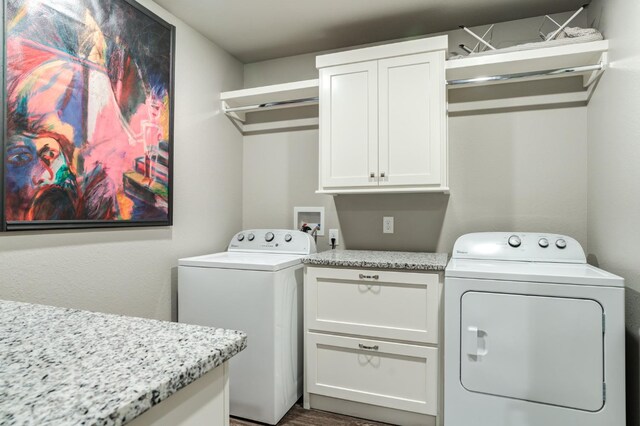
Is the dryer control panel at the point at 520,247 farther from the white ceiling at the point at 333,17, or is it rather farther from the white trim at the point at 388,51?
the white ceiling at the point at 333,17

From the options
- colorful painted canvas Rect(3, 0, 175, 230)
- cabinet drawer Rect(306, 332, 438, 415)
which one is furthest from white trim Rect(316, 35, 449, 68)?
cabinet drawer Rect(306, 332, 438, 415)

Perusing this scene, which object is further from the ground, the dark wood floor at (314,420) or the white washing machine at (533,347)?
the white washing machine at (533,347)

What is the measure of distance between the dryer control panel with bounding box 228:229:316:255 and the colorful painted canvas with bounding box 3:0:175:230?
60 cm

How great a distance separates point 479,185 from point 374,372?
4.49 feet

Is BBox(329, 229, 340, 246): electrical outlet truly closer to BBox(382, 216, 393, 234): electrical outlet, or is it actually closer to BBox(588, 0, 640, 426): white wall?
BBox(382, 216, 393, 234): electrical outlet

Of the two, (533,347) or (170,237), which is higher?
(170,237)

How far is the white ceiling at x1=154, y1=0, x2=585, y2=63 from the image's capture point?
219 cm

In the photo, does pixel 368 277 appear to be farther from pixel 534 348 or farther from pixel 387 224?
pixel 534 348

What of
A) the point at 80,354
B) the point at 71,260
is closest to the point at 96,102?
the point at 71,260

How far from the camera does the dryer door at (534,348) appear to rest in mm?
1531

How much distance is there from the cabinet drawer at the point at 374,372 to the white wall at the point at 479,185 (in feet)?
2.63

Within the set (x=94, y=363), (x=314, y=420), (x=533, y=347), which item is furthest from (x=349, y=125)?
(x=94, y=363)

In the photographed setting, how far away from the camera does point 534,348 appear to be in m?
1.60

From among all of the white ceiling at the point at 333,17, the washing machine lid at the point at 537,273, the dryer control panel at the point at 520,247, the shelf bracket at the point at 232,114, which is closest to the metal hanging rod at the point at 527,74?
the white ceiling at the point at 333,17
